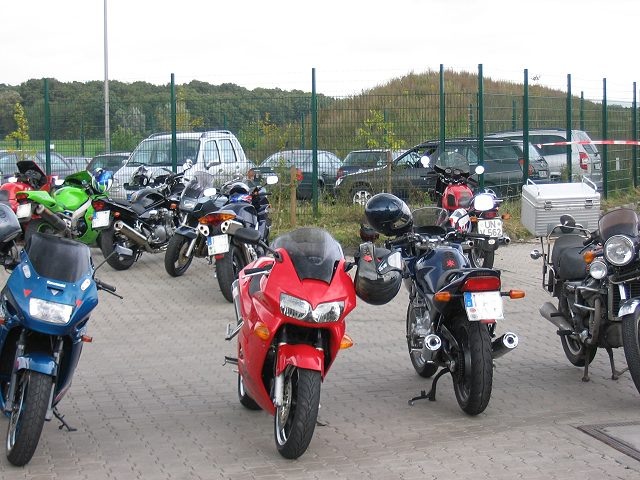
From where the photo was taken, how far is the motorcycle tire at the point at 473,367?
6.49m

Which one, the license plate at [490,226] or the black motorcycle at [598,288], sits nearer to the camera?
the black motorcycle at [598,288]

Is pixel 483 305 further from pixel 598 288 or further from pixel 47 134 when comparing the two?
pixel 47 134

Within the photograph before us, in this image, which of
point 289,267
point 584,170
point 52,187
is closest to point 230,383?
point 289,267

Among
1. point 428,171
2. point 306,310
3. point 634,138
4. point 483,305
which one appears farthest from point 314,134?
point 306,310

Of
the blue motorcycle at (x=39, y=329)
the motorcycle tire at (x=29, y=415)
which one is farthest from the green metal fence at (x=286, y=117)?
the motorcycle tire at (x=29, y=415)

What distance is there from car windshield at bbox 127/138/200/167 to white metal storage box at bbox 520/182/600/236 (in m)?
6.74

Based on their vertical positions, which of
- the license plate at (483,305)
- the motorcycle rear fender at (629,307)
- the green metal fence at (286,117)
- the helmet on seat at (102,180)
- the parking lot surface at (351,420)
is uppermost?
the green metal fence at (286,117)

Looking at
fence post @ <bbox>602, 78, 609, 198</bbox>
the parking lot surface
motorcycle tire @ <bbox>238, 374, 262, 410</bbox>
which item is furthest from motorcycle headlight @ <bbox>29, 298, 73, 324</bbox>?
fence post @ <bbox>602, 78, 609, 198</bbox>

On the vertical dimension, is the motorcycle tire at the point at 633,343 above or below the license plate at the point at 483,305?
below

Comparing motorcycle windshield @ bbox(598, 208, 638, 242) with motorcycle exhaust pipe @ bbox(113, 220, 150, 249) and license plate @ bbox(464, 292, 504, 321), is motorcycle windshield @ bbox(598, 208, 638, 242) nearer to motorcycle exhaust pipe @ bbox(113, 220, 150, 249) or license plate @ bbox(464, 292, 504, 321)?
license plate @ bbox(464, 292, 504, 321)

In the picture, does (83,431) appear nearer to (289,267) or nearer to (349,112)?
(289,267)

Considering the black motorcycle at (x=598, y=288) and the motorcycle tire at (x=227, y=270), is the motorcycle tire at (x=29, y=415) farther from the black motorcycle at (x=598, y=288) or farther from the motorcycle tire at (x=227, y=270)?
the motorcycle tire at (x=227, y=270)

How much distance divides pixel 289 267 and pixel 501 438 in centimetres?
168

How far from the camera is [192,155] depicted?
54.3ft
